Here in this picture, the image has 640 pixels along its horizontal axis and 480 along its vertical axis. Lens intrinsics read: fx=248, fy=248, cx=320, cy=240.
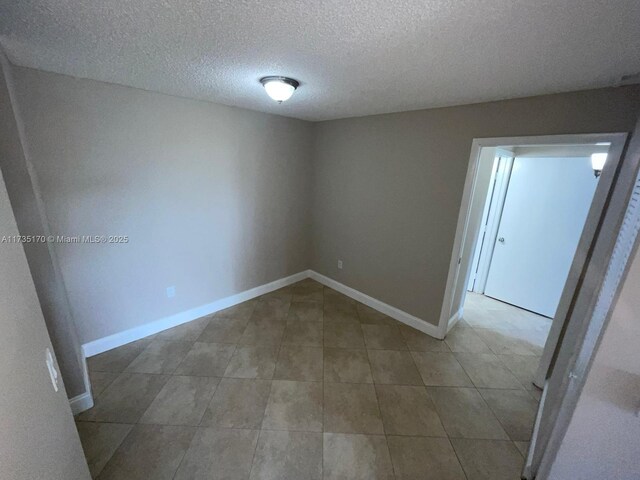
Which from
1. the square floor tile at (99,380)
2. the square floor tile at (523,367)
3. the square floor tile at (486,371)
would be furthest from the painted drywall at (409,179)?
the square floor tile at (99,380)

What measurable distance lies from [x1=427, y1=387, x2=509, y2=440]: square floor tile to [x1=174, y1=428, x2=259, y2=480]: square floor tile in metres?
1.35

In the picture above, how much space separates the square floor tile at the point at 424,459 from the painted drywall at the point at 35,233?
218 cm

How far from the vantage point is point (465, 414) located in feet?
6.01

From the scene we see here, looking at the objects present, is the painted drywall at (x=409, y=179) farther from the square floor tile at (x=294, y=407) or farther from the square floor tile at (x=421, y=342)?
the square floor tile at (x=294, y=407)

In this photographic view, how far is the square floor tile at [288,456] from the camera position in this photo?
142 centimetres

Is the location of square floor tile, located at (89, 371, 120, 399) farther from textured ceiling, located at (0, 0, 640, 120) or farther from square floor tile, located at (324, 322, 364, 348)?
textured ceiling, located at (0, 0, 640, 120)

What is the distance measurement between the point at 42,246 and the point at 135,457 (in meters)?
1.37

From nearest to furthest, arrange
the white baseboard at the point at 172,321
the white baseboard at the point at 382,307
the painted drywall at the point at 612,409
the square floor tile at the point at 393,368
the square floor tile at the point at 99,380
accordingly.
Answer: the painted drywall at the point at 612,409, the square floor tile at the point at 99,380, the square floor tile at the point at 393,368, the white baseboard at the point at 172,321, the white baseboard at the point at 382,307

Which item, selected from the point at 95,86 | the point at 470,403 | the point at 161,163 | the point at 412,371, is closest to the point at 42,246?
the point at 161,163

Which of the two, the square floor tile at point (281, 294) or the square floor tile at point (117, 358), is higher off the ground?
the square floor tile at point (281, 294)

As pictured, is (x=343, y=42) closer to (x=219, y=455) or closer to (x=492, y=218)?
(x=219, y=455)

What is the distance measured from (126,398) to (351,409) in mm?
1683

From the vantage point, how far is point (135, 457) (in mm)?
1479

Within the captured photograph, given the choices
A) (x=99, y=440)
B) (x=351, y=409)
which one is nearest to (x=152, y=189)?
(x=99, y=440)
